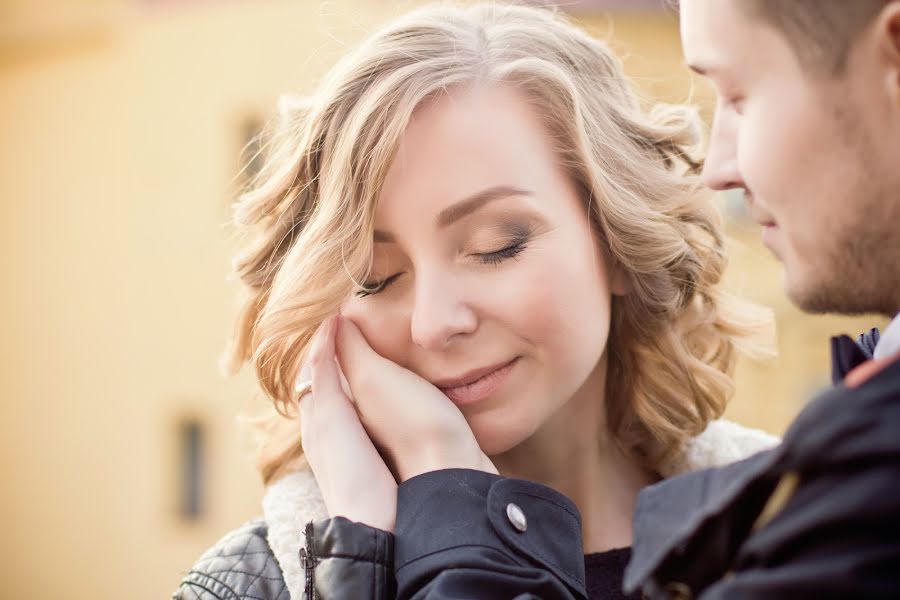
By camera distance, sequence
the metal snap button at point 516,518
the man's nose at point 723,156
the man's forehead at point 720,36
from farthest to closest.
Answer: the metal snap button at point 516,518, the man's nose at point 723,156, the man's forehead at point 720,36

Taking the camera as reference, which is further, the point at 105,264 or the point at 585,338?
the point at 105,264

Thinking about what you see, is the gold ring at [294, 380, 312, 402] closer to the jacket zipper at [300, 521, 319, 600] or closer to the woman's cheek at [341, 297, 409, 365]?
the woman's cheek at [341, 297, 409, 365]

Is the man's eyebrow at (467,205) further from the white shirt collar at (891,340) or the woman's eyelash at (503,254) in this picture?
the white shirt collar at (891,340)

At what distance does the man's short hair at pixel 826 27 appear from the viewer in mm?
1569

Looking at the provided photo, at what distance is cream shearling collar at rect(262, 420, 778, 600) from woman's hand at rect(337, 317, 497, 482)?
0.23 meters

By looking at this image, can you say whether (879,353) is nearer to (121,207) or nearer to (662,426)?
(662,426)

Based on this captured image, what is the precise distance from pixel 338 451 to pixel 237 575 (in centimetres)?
39

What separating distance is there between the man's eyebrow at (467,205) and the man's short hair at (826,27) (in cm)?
85

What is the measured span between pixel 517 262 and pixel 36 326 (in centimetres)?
1861

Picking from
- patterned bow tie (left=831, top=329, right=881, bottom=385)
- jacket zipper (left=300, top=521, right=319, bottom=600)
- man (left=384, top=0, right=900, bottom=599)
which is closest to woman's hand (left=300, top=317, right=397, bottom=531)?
jacket zipper (left=300, top=521, right=319, bottom=600)

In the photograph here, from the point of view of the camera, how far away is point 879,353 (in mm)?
1815

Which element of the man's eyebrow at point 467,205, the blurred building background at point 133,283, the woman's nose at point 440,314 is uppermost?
the man's eyebrow at point 467,205

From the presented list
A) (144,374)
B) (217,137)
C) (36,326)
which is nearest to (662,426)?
(217,137)

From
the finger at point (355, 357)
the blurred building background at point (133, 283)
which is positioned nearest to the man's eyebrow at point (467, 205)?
the finger at point (355, 357)
